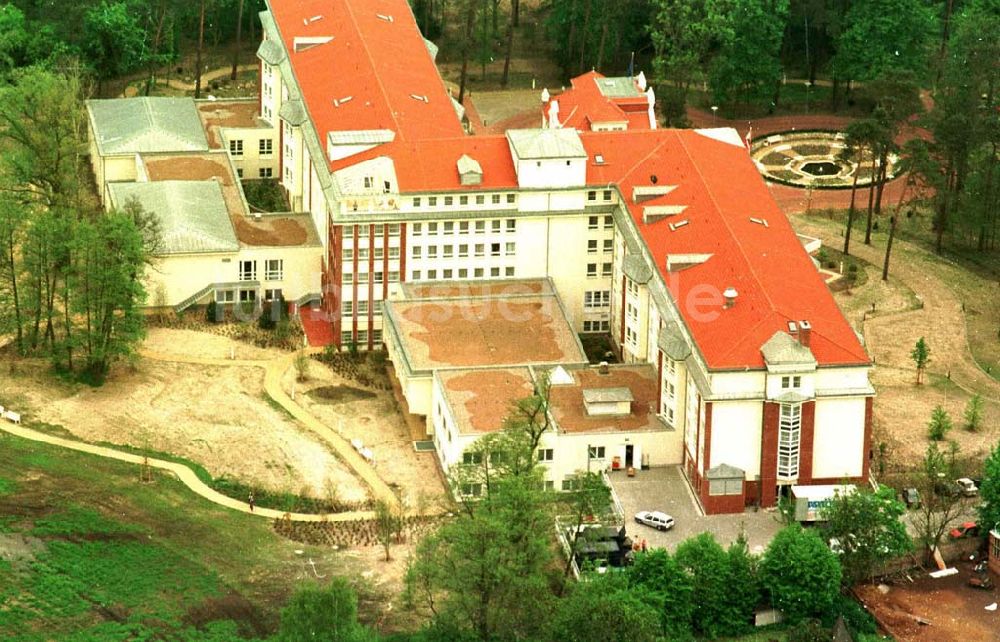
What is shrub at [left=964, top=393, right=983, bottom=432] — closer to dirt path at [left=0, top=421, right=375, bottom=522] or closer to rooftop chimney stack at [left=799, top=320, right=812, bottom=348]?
rooftop chimney stack at [left=799, top=320, right=812, bottom=348]

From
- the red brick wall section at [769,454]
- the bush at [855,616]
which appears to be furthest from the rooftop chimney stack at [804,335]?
the bush at [855,616]

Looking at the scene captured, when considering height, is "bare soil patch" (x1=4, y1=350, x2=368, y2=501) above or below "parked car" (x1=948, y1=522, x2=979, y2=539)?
above

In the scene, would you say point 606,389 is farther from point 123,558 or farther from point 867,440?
point 123,558

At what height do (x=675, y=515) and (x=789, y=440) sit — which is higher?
(x=789, y=440)

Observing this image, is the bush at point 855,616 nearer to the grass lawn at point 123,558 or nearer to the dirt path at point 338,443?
the dirt path at point 338,443

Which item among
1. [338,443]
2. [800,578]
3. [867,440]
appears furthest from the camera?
[338,443]

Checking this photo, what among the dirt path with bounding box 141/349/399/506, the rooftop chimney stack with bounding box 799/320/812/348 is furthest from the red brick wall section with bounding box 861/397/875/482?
the dirt path with bounding box 141/349/399/506

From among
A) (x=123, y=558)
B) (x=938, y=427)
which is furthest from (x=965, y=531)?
(x=123, y=558)
